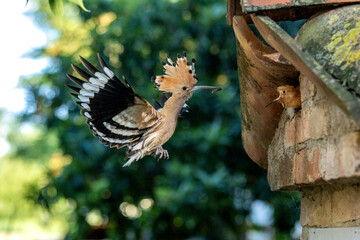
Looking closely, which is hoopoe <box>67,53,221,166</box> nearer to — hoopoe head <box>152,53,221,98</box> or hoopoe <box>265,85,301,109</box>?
hoopoe head <box>152,53,221,98</box>

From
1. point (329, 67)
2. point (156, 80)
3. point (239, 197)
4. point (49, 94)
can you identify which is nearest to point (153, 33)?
point (49, 94)

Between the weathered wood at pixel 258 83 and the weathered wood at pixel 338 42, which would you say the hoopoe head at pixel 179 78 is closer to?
the weathered wood at pixel 258 83

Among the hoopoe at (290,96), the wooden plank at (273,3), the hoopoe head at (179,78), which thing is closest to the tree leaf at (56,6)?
the hoopoe head at (179,78)

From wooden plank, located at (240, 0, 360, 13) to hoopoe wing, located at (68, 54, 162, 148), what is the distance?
2.11ft

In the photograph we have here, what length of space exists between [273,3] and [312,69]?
537 millimetres

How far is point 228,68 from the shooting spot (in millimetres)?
8273

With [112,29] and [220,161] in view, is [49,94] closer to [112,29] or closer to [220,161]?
[112,29]

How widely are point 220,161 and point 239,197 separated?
2.00ft

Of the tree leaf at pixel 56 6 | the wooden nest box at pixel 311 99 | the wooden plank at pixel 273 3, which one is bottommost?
the wooden nest box at pixel 311 99

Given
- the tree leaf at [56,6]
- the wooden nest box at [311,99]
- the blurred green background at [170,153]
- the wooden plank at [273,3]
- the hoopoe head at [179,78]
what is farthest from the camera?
the blurred green background at [170,153]

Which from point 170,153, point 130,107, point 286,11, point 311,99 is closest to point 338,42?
point 311,99

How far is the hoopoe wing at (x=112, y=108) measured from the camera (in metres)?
2.81

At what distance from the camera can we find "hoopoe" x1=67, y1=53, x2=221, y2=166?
9.16ft

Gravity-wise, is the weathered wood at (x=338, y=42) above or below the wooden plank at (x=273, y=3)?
below
